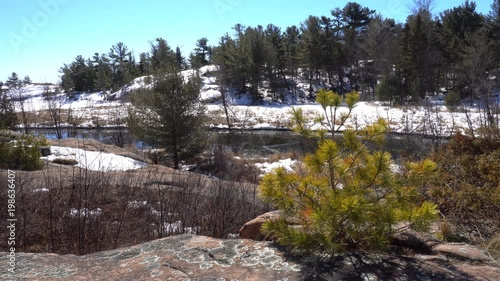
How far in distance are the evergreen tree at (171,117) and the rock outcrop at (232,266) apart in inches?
693

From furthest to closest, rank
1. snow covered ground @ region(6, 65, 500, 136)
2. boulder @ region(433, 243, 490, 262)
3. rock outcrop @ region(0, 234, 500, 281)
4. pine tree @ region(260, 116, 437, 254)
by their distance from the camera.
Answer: snow covered ground @ region(6, 65, 500, 136)
boulder @ region(433, 243, 490, 262)
pine tree @ region(260, 116, 437, 254)
rock outcrop @ region(0, 234, 500, 281)

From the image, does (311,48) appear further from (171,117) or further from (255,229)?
(255,229)

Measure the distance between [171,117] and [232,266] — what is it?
59.5 feet

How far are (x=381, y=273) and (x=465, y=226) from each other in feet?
6.22

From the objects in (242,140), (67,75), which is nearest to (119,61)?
(67,75)

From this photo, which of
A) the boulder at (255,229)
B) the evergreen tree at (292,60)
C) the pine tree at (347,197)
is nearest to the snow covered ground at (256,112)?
the evergreen tree at (292,60)

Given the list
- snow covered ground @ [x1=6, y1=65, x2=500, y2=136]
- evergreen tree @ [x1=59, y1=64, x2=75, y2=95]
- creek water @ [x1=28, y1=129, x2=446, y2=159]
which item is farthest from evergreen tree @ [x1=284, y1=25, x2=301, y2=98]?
evergreen tree @ [x1=59, y1=64, x2=75, y2=95]

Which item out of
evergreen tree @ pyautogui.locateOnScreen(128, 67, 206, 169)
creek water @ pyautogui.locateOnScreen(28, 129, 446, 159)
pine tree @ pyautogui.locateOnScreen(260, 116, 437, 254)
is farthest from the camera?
creek water @ pyautogui.locateOnScreen(28, 129, 446, 159)

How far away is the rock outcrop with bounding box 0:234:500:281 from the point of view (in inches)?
83.0

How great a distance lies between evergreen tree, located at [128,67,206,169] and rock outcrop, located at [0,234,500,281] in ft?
57.8

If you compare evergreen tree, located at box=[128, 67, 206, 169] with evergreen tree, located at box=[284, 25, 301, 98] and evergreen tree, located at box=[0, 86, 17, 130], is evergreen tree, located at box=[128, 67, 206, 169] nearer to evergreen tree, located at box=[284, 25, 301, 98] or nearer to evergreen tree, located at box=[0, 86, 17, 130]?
evergreen tree, located at box=[0, 86, 17, 130]

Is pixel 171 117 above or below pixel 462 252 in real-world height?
above

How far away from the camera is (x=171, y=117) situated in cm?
1989

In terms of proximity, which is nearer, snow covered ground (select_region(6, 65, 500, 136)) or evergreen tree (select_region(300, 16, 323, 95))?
snow covered ground (select_region(6, 65, 500, 136))
